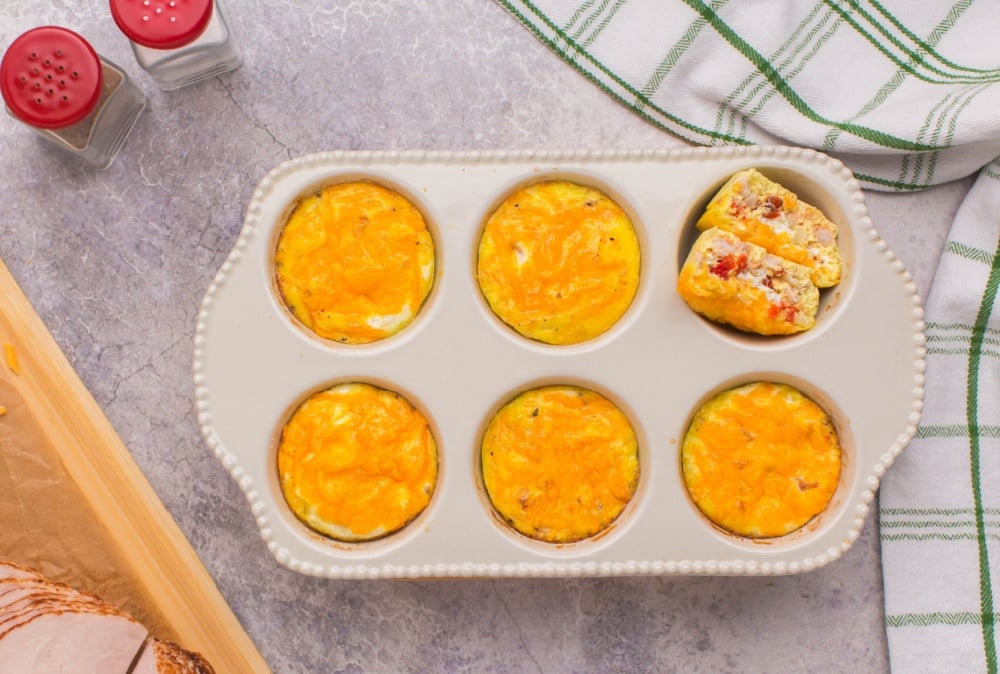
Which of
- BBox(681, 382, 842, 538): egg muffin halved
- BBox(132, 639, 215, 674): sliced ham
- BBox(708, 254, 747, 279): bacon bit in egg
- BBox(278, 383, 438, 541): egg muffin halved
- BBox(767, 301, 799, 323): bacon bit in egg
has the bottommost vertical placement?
BBox(132, 639, 215, 674): sliced ham

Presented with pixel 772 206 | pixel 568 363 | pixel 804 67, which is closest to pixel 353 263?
pixel 568 363

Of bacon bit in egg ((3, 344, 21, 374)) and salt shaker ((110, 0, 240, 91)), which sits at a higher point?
salt shaker ((110, 0, 240, 91))

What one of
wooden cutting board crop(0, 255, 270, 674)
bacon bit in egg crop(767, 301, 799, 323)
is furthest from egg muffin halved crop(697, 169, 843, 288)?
wooden cutting board crop(0, 255, 270, 674)

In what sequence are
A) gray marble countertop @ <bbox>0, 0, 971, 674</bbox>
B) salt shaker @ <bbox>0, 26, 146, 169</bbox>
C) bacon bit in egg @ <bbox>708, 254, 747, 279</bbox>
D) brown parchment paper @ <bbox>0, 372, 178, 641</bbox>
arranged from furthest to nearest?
gray marble countertop @ <bbox>0, 0, 971, 674</bbox>
brown parchment paper @ <bbox>0, 372, 178, 641</bbox>
salt shaker @ <bbox>0, 26, 146, 169</bbox>
bacon bit in egg @ <bbox>708, 254, 747, 279</bbox>

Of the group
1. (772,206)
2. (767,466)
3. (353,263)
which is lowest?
(767,466)

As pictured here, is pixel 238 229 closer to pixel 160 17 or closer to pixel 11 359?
pixel 160 17

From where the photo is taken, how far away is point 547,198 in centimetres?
248

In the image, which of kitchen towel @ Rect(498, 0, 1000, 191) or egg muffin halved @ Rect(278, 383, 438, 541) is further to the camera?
kitchen towel @ Rect(498, 0, 1000, 191)

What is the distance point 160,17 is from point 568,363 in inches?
61.3

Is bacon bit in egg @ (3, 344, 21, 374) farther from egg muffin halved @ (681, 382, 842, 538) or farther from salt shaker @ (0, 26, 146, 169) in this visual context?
egg muffin halved @ (681, 382, 842, 538)

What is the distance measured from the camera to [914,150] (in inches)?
108

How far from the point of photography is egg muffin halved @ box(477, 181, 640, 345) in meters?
2.43

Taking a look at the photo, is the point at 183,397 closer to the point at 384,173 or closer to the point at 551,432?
the point at 384,173

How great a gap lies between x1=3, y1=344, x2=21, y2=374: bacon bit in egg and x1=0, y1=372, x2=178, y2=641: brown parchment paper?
0.20 ft
